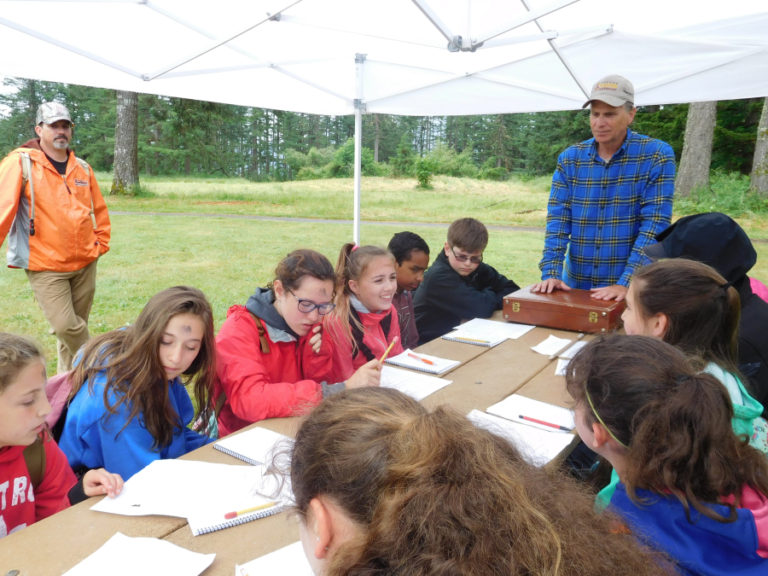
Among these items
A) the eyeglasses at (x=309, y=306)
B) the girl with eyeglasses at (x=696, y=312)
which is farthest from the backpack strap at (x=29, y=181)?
the girl with eyeglasses at (x=696, y=312)

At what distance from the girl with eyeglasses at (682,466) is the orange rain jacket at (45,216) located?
3.74m

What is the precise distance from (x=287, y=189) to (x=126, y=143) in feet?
18.7

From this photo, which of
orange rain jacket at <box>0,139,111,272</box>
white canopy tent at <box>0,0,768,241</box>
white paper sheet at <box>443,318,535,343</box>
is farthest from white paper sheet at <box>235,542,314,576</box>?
orange rain jacket at <box>0,139,111,272</box>

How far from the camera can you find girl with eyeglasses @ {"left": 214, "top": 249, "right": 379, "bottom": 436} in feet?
6.55

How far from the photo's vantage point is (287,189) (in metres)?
18.4

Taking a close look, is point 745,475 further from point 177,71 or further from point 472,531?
point 177,71

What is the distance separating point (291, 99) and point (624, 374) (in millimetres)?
4138

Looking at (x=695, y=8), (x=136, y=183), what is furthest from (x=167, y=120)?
(x=695, y=8)

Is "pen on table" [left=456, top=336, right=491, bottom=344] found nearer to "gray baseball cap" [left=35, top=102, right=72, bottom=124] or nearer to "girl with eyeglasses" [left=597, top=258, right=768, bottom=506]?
"girl with eyeglasses" [left=597, top=258, right=768, bottom=506]

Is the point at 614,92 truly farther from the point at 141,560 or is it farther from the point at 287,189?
the point at 287,189

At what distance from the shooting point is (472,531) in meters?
0.59

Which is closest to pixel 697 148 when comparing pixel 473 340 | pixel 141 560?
pixel 473 340

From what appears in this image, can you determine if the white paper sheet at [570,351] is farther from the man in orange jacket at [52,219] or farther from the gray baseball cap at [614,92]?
the man in orange jacket at [52,219]

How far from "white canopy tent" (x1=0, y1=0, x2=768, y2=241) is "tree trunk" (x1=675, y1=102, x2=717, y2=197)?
9.05 meters
